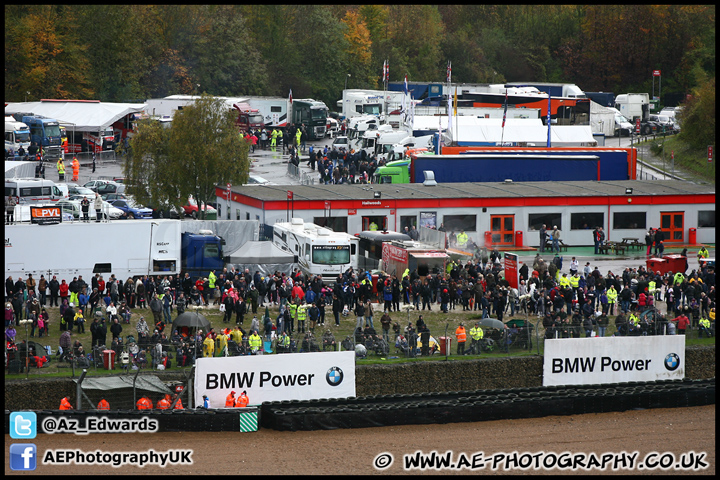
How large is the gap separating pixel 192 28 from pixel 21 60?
59.2 feet

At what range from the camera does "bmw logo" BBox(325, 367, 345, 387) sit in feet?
79.7

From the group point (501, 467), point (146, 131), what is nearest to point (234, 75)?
point (146, 131)

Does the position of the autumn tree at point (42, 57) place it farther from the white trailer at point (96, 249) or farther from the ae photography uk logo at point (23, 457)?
the ae photography uk logo at point (23, 457)

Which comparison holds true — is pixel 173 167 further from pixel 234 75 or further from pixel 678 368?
pixel 234 75

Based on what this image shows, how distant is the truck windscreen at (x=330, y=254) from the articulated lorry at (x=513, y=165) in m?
13.5

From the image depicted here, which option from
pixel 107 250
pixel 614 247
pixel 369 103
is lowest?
pixel 614 247

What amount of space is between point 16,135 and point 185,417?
37.0 m

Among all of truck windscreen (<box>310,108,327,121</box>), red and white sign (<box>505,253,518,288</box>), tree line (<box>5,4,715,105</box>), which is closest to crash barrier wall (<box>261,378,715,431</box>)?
red and white sign (<box>505,253,518,288</box>)

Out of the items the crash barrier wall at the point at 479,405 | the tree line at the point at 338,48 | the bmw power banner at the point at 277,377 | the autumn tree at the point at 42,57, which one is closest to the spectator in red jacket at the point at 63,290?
the bmw power banner at the point at 277,377

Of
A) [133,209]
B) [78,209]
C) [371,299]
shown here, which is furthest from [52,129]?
[371,299]

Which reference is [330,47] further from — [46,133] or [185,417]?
[185,417]

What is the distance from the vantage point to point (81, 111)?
58.7 m

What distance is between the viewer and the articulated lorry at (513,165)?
152ft

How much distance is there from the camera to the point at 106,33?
79250 mm
